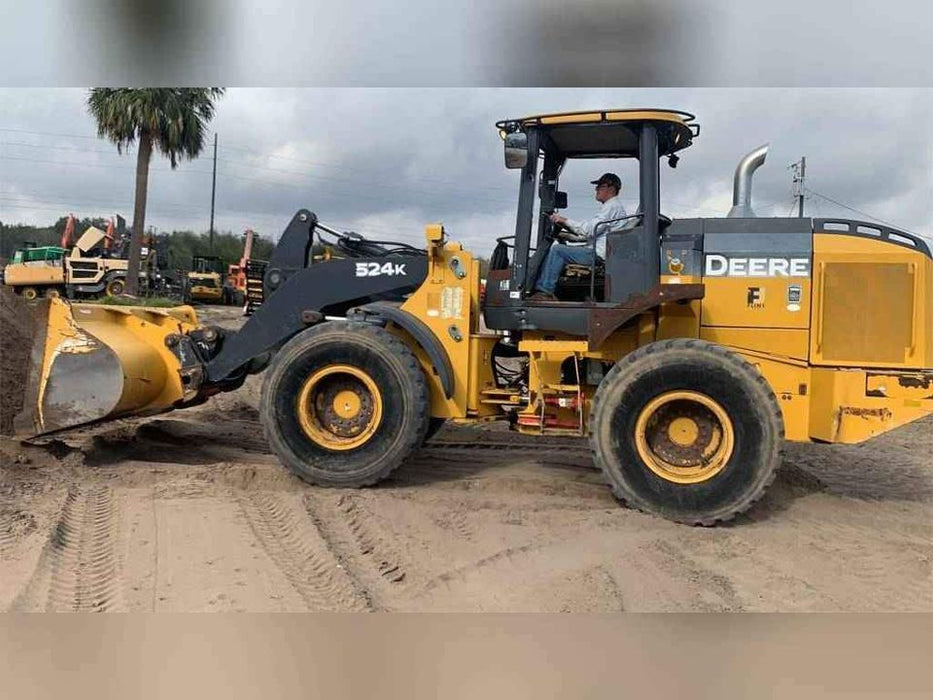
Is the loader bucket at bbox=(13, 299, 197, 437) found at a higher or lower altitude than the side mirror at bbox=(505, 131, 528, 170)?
lower

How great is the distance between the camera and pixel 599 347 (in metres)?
5.59

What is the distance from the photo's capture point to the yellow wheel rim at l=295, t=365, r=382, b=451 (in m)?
5.77

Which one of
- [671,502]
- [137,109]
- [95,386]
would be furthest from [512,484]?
[137,109]

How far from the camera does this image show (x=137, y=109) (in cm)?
1709

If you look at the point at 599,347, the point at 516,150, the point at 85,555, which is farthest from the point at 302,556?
the point at 516,150

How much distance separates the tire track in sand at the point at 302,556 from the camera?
3.77 metres

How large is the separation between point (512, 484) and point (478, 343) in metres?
1.13

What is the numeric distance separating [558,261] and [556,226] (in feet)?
1.16

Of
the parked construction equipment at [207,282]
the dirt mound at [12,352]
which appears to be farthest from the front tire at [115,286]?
the dirt mound at [12,352]

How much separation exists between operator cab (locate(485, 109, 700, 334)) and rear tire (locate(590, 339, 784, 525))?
60 centimetres

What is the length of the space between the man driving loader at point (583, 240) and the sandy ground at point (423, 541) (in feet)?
5.12

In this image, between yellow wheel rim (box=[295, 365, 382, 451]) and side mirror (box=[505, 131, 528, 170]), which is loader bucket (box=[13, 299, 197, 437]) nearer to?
yellow wheel rim (box=[295, 365, 382, 451])

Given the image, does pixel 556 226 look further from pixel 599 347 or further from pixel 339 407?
pixel 339 407

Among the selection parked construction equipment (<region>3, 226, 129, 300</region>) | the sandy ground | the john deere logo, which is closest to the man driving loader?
the john deere logo
